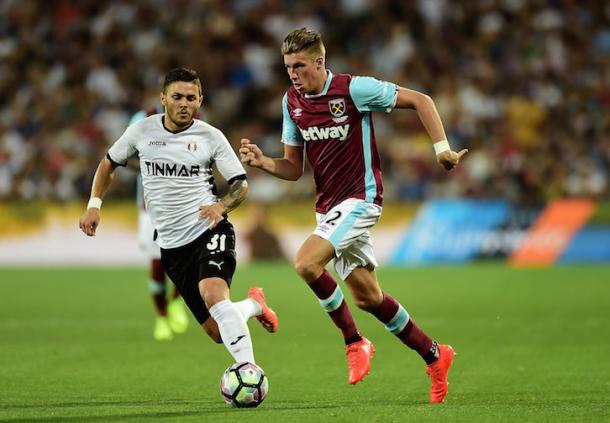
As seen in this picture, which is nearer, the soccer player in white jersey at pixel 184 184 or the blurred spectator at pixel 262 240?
the soccer player in white jersey at pixel 184 184

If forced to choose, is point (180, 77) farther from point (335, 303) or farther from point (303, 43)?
point (335, 303)

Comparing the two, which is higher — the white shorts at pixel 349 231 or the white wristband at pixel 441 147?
the white wristband at pixel 441 147

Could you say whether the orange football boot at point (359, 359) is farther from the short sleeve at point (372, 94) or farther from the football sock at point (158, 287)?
the football sock at point (158, 287)

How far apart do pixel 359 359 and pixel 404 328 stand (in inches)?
13.8

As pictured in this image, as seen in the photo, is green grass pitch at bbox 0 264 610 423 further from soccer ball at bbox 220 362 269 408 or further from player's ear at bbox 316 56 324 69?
player's ear at bbox 316 56 324 69

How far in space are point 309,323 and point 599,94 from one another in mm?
11216

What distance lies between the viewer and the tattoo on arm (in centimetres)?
759

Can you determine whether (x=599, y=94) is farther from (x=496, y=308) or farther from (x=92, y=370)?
(x=92, y=370)

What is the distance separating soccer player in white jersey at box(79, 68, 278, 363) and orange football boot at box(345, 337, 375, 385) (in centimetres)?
74

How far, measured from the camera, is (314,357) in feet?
33.0

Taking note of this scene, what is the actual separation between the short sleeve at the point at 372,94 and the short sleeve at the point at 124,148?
148 cm

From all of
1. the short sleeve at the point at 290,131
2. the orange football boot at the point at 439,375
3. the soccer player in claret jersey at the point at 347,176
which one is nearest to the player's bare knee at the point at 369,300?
the soccer player in claret jersey at the point at 347,176

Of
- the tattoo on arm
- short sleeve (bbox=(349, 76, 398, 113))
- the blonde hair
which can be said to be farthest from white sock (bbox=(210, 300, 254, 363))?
the blonde hair

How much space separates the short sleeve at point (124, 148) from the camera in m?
7.83
